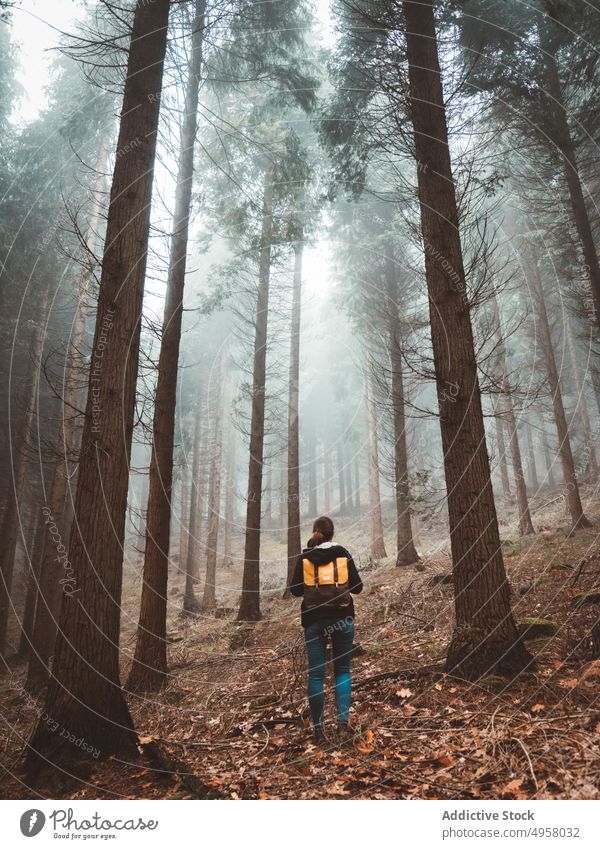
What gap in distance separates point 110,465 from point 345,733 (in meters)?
3.59

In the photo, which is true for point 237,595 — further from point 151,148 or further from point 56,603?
point 151,148

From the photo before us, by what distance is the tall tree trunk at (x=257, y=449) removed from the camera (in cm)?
1169

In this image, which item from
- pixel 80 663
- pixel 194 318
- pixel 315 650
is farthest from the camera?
pixel 194 318

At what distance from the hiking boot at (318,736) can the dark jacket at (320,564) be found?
0.95 m

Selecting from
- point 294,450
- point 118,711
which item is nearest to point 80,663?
point 118,711

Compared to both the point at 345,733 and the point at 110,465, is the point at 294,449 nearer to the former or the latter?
the point at 110,465

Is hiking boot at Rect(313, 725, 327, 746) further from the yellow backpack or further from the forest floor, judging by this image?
the yellow backpack

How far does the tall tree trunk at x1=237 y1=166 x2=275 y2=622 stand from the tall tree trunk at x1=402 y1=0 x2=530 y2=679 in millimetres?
5739

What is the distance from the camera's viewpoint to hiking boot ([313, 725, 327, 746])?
4090 mm

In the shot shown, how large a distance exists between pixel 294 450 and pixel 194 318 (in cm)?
1464

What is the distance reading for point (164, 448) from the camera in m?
8.12

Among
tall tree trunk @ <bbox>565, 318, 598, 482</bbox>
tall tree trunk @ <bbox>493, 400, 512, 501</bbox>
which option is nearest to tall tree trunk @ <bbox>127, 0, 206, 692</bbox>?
tall tree trunk @ <bbox>493, 400, 512, 501</bbox>
